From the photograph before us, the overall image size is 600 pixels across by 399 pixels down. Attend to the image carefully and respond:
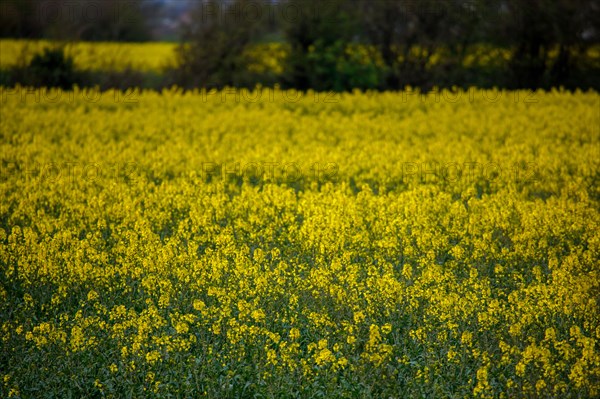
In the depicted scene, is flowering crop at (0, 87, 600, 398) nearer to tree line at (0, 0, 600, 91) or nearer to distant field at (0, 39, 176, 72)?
distant field at (0, 39, 176, 72)

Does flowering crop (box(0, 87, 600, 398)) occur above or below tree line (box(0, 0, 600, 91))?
below

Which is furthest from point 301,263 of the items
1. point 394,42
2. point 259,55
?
point 394,42

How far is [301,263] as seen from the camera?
30.7ft

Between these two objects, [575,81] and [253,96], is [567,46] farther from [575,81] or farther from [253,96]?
[253,96]

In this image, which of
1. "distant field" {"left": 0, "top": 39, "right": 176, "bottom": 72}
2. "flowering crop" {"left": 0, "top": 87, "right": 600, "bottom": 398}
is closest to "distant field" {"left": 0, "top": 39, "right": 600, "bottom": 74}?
"distant field" {"left": 0, "top": 39, "right": 176, "bottom": 72}

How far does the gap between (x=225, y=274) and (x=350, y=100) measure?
42.8 ft

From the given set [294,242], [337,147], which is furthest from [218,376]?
[337,147]

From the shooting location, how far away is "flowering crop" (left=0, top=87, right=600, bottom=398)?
22.4ft

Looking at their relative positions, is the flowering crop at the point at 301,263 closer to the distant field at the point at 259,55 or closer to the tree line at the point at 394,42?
the distant field at the point at 259,55

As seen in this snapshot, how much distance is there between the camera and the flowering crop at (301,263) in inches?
269

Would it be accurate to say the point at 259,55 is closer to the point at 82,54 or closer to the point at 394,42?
the point at 394,42

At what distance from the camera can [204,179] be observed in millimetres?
13102

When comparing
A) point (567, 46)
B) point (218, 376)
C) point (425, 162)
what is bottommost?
point (218, 376)

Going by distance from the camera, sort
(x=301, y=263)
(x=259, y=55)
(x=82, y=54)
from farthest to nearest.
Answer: (x=82, y=54) < (x=259, y=55) < (x=301, y=263)
